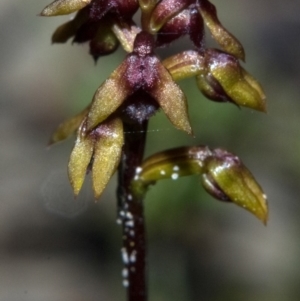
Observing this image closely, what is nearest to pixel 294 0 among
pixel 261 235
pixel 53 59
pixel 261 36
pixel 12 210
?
pixel 261 36

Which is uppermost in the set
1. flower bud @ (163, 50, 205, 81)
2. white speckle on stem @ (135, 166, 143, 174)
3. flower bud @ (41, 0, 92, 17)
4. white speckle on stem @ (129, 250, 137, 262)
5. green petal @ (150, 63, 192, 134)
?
flower bud @ (41, 0, 92, 17)

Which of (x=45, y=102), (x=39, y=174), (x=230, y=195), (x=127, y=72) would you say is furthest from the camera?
(x=45, y=102)

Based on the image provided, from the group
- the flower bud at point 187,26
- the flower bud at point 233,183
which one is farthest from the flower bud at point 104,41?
the flower bud at point 233,183

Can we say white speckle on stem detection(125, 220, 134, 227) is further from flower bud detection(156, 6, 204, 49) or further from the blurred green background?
the blurred green background

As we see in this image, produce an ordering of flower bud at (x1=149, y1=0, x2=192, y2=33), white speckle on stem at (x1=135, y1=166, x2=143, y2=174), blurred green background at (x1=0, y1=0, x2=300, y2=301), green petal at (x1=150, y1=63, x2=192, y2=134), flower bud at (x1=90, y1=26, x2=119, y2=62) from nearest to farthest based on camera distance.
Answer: green petal at (x1=150, y1=63, x2=192, y2=134), flower bud at (x1=149, y1=0, x2=192, y2=33), flower bud at (x1=90, y1=26, x2=119, y2=62), white speckle on stem at (x1=135, y1=166, x2=143, y2=174), blurred green background at (x1=0, y1=0, x2=300, y2=301)

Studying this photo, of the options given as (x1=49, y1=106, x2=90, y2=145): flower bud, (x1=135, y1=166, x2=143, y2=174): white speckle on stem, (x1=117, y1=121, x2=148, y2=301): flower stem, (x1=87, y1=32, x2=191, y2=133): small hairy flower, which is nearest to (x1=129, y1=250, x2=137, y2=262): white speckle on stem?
(x1=117, y1=121, x2=148, y2=301): flower stem

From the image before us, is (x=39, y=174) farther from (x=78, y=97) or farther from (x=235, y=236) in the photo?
(x=235, y=236)
